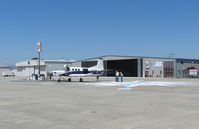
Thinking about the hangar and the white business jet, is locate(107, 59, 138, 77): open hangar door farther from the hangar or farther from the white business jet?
Result: the white business jet

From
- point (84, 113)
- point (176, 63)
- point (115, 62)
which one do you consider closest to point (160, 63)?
point (176, 63)

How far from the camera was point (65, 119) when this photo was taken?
28.8ft

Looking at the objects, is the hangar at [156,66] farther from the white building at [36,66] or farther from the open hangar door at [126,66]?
the white building at [36,66]

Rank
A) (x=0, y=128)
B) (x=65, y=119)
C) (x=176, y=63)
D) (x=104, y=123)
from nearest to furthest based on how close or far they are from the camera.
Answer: (x=0, y=128)
(x=104, y=123)
(x=65, y=119)
(x=176, y=63)

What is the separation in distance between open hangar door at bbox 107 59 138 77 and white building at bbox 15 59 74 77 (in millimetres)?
19807

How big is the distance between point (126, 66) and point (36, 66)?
3729 cm

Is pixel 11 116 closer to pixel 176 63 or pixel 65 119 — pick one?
pixel 65 119

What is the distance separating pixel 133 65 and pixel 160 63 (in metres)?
8.75

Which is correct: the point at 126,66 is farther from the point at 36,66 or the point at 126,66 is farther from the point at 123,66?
the point at 36,66

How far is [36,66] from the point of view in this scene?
97062mm

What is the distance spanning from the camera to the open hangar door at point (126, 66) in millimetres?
75850

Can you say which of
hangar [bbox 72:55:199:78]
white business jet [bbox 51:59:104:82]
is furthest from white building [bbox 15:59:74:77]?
white business jet [bbox 51:59:104:82]

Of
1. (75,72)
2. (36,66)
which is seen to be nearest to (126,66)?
(36,66)

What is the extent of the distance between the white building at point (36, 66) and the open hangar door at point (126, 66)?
65.0 ft
